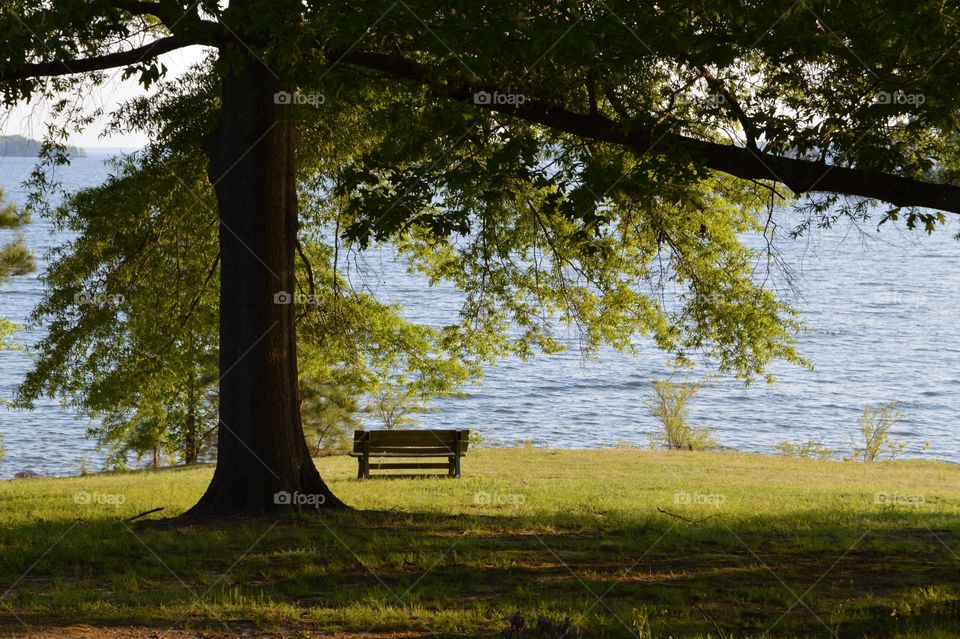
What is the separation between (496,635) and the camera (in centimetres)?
553

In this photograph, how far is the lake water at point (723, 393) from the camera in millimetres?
31891

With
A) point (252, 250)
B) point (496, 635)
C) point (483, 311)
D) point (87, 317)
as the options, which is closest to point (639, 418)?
point (483, 311)

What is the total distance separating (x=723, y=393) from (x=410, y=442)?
29.7 meters

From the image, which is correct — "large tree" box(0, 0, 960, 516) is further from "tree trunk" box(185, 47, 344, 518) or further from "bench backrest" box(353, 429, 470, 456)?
"bench backrest" box(353, 429, 470, 456)

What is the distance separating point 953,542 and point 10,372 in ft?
136

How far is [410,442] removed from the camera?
15.6 metres

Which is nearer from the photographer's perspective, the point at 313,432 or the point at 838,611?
the point at 838,611

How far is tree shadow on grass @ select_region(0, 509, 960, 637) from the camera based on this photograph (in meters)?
5.96

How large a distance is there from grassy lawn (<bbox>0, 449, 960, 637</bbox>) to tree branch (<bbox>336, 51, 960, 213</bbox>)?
308 centimetres

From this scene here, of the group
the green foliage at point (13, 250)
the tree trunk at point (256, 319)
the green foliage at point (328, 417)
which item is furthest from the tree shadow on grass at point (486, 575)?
the green foliage at point (13, 250)

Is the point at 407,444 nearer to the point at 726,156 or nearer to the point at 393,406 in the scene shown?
the point at 726,156

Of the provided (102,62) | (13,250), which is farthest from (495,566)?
(13,250)

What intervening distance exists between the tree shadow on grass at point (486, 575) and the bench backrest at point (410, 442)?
555 cm

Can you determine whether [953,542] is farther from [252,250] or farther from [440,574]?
[252,250]
